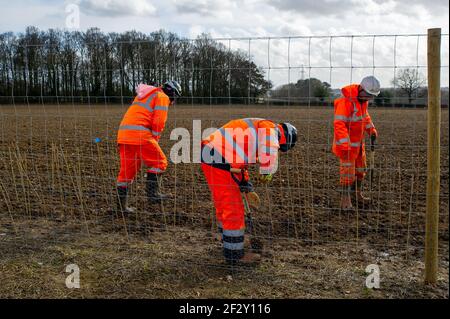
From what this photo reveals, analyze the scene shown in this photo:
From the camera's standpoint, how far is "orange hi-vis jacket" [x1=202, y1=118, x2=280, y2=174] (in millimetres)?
3746

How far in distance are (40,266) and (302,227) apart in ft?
8.60

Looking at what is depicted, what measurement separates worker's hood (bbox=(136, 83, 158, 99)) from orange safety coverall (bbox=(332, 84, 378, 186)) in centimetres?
224

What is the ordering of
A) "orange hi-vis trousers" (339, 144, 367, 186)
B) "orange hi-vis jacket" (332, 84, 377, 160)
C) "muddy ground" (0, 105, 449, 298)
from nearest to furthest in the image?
"muddy ground" (0, 105, 449, 298) → "orange hi-vis jacket" (332, 84, 377, 160) → "orange hi-vis trousers" (339, 144, 367, 186)

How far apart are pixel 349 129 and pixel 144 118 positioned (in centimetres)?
243

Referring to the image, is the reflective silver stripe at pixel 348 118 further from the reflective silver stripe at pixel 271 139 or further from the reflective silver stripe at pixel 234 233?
the reflective silver stripe at pixel 234 233

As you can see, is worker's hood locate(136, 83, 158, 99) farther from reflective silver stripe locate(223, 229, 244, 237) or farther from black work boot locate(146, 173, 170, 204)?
reflective silver stripe locate(223, 229, 244, 237)

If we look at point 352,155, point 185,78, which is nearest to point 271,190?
point 352,155

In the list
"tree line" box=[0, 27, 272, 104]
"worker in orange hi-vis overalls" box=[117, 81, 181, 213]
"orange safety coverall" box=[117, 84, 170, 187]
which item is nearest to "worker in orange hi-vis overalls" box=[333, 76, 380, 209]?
"tree line" box=[0, 27, 272, 104]

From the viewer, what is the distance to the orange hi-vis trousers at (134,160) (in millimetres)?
5410

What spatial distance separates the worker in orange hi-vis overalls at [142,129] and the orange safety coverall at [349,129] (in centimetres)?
198

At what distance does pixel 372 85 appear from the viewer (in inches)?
202

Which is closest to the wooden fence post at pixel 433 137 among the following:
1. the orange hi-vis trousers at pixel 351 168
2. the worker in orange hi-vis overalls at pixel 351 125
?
the worker in orange hi-vis overalls at pixel 351 125

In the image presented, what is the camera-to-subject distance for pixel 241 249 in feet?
12.9
